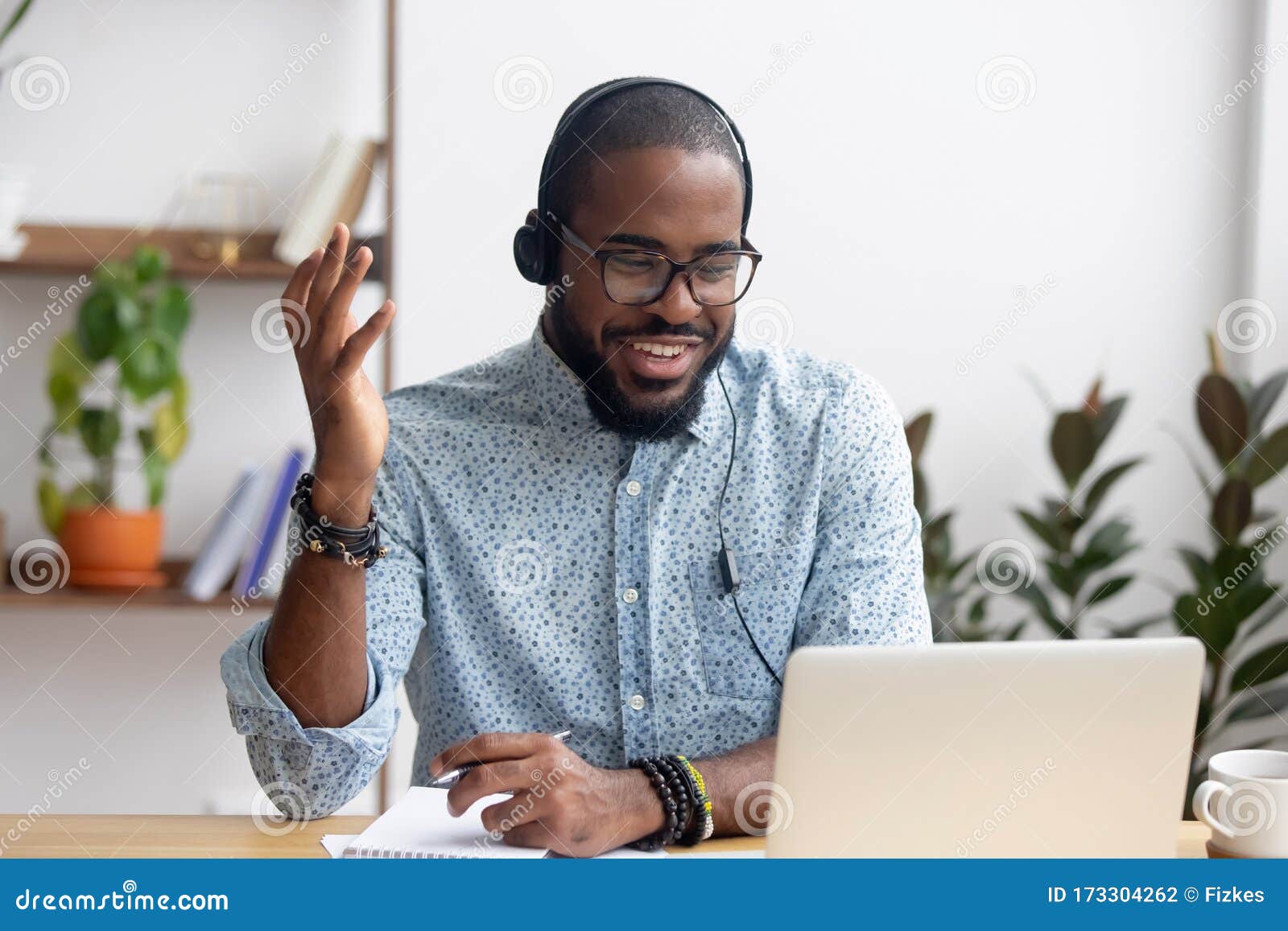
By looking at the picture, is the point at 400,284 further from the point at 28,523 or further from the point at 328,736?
the point at 328,736

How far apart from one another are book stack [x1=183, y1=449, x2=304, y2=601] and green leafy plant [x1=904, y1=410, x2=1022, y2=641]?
1141 mm

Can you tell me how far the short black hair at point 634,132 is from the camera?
4.77 ft

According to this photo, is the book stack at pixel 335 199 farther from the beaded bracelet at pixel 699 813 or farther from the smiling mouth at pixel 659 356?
the beaded bracelet at pixel 699 813

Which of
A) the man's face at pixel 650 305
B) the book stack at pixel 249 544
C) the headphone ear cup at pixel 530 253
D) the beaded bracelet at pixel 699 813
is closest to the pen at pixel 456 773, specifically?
the beaded bracelet at pixel 699 813

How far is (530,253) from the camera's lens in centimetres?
152

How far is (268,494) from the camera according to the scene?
7.78ft

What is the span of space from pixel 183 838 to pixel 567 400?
64 centimetres

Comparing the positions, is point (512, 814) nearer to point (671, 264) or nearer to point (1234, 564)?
point (671, 264)

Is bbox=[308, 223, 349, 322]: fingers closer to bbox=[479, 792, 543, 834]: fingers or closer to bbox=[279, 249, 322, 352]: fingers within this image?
bbox=[279, 249, 322, 352]: fingers

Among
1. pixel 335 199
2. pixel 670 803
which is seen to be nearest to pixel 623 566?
pixel 670 803

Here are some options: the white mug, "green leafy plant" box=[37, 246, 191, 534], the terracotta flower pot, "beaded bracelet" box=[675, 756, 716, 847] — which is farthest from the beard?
the terracotta flower pot

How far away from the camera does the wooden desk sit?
1.14m

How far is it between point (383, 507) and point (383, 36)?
1361 mm
